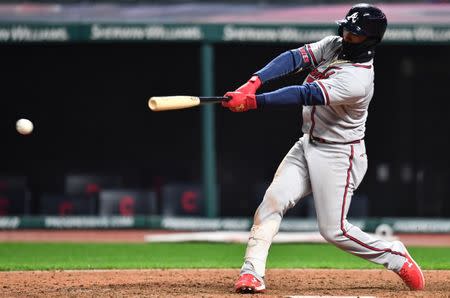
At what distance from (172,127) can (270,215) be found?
6.94 meters

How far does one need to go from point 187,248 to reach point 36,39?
333 cm

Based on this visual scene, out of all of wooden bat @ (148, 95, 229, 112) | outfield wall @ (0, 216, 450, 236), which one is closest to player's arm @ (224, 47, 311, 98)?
wooden bat @ (148, 95, 229, 112)

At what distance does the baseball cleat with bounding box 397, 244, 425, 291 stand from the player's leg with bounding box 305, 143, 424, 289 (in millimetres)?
125

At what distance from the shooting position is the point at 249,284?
5.76 m

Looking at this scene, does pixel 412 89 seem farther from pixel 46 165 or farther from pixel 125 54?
pixel 46 165

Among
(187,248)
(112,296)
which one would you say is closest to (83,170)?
(187,248)

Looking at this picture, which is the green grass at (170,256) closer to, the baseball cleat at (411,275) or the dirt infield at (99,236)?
the dirt infield at (99,236)

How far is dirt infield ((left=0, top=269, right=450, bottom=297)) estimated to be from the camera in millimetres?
5961

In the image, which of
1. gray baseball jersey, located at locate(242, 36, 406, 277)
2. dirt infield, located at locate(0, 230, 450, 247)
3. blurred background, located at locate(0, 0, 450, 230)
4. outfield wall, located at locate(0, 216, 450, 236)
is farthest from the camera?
blurred background, located at locate(0, 0, 450, 230)

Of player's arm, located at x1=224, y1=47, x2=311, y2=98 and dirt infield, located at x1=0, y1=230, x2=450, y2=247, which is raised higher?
player's arm, located at x1=224, y1=47, x2=311, y2=98

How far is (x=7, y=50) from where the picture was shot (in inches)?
500

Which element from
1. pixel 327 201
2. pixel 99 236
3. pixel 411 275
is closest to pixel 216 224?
pixel 99 236

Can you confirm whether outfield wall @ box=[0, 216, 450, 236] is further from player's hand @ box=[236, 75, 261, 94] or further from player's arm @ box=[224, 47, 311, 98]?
player's hand @ box=[236, 75, 261, 94]

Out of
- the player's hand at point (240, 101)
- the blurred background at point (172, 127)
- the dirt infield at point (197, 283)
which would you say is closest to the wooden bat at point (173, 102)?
the player's hand at point (240, 101)
